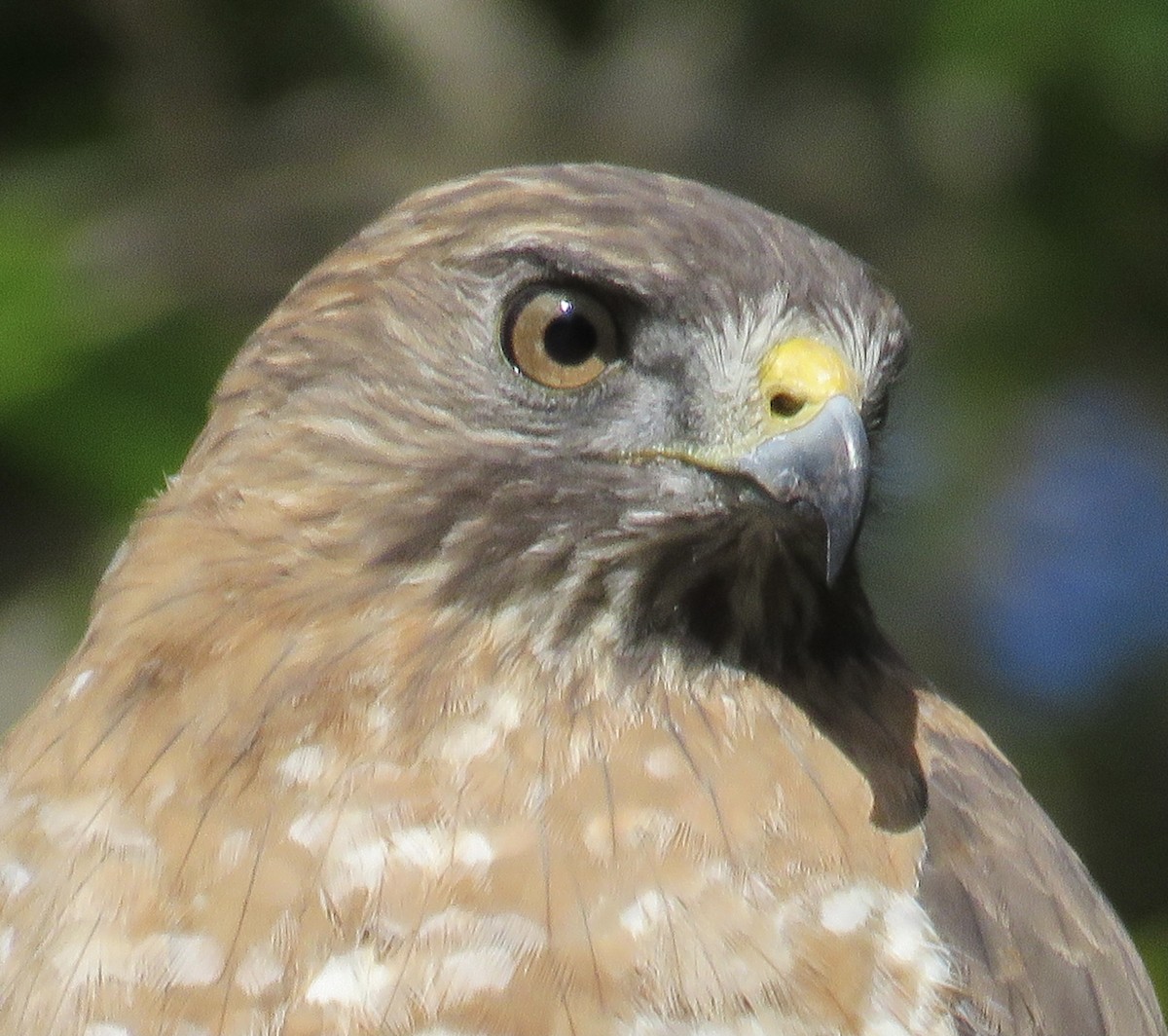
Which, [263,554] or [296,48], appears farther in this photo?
[296,48]

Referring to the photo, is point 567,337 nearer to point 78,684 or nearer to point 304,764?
point 304,764

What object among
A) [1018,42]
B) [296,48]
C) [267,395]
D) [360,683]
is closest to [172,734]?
[360,683]

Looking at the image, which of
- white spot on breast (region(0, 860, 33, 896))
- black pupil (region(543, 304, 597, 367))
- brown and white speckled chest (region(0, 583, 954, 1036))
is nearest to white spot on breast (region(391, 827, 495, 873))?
brown and white speckled chest (region(0, 583, 954, 1036))

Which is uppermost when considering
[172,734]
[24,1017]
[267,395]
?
[267,395]

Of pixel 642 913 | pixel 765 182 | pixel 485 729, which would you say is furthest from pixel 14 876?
pixel 765 182

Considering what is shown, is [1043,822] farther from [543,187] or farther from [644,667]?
[543,187]


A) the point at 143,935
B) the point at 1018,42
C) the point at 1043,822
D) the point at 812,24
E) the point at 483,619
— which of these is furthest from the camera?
the point at 812,24
